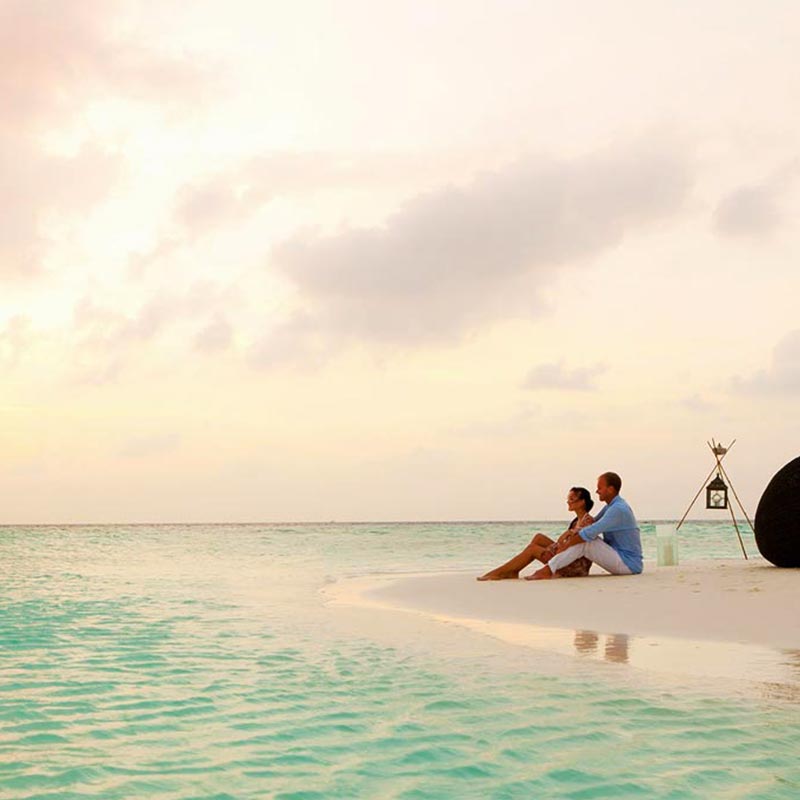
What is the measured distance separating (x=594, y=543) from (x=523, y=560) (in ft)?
3.41

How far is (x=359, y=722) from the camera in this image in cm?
564

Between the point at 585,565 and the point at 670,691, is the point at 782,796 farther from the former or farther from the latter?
the point at 585,565

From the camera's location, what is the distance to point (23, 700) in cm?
656

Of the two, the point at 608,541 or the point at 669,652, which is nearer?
the point at 669,652

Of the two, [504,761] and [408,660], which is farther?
[408,660]

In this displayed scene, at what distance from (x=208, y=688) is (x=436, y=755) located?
93.7 inches

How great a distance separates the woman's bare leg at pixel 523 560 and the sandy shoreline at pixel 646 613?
37cm

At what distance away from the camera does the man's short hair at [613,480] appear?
1398 cm

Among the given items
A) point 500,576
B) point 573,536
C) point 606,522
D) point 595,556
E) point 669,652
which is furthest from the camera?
point 500,576

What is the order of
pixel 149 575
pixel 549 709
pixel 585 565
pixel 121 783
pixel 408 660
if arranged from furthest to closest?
pixel 149 575 < pixel 585 565 < pixel 408 660 < pixel 549 709 < pixel 121 783

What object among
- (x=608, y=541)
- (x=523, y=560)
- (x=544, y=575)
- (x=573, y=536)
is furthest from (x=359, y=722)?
(x=608, y=541)

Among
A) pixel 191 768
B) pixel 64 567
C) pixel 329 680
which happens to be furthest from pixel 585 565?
pixel 64 567

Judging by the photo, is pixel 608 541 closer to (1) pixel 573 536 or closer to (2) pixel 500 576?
(1) pixel 573 536

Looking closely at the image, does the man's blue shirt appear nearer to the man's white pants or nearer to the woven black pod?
the man's white pants
